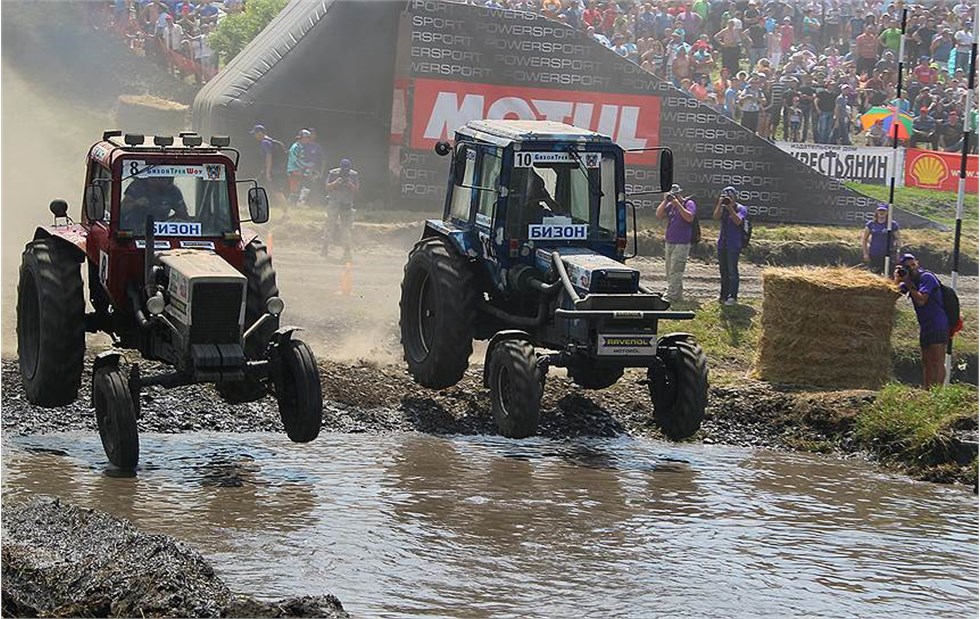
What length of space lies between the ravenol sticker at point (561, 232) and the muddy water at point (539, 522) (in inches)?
68.2

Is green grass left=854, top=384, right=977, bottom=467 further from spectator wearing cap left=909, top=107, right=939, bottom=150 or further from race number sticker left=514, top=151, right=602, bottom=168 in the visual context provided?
spectator wearing cap left=909, top=107, right=939, bottom=150

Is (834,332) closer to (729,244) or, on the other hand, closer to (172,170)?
(729,244)

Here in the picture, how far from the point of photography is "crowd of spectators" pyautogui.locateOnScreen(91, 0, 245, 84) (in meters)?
26.7

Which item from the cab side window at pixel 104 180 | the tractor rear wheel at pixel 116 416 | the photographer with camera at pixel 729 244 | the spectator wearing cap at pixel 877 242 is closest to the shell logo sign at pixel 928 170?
the spectator wearing cap at pixel 877 242

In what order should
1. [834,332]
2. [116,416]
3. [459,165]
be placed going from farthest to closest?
[834,332] < [459,165] < [116,416]

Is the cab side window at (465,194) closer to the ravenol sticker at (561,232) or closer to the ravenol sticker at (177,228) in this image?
the ravenol sticker at (561,232)

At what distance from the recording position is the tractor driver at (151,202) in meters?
12.4

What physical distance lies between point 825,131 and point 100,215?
16.1m

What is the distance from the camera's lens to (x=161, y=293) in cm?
1207

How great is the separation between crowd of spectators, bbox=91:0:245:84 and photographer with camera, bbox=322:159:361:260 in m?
5.48

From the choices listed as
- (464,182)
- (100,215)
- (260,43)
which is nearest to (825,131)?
(260,43)

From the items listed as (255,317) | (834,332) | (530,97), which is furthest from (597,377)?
(530,97)

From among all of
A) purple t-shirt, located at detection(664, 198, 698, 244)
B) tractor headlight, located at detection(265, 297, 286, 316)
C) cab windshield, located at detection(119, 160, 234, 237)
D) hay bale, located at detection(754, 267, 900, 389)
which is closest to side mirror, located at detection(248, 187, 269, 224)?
cab windshield, located at detection(119, 160, 234, 237)

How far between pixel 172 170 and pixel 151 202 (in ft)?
0.97
